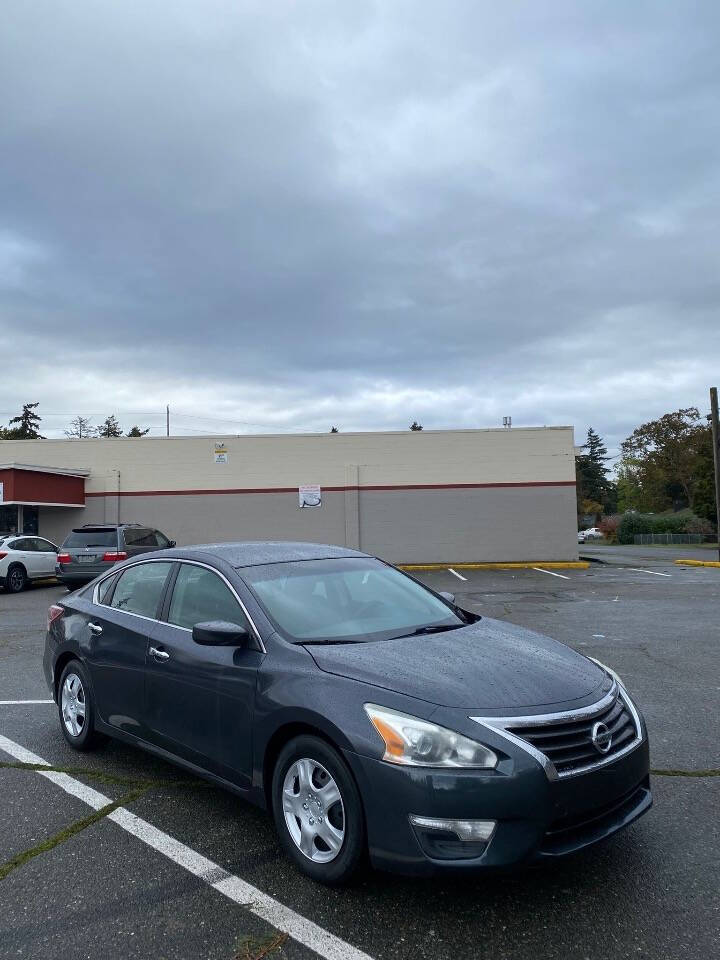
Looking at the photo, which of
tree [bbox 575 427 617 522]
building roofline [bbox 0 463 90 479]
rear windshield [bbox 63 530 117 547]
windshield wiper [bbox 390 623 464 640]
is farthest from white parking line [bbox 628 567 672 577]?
tree [bbox 575 427 617 522]

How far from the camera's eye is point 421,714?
3.22 meters

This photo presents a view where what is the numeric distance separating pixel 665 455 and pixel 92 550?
78.5 metres

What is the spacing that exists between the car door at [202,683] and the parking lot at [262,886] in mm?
417

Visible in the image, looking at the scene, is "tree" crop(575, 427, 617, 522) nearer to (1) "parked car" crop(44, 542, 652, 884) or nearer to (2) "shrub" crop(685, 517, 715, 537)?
(2) "shrub" crop(685, 517, 715, 537)

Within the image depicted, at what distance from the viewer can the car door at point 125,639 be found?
15.7 ft

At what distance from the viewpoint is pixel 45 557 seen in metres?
19.8

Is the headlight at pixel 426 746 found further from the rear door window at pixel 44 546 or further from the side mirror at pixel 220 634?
the rear door window at pixel 44 546

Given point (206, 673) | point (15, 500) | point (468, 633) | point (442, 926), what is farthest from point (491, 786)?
point (15, 500)

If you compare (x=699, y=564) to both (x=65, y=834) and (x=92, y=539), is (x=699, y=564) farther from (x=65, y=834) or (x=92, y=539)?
(x=65, y=834)

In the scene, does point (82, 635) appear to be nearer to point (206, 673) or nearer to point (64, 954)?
point (206, 673)

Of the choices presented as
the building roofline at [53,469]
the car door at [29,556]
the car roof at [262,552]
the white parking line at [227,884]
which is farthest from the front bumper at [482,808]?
the building roofline at [53,469]

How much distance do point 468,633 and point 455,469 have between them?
21461 millimetres

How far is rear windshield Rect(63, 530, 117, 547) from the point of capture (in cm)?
1764

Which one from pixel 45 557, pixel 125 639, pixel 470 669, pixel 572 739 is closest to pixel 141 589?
pixel 125 639
